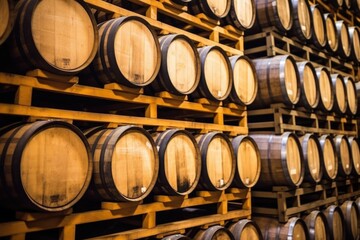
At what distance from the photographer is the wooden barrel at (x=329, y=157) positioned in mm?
5805

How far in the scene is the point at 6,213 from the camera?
8.88ft

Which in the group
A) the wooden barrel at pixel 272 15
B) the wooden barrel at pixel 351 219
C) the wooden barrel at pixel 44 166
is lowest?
the wooden barrel at pixel 351 219

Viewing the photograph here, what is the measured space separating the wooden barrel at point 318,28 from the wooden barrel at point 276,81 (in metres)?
1.39

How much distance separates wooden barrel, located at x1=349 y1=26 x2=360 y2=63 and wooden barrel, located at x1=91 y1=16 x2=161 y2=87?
6.02m

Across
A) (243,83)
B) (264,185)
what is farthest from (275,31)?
(264,185)

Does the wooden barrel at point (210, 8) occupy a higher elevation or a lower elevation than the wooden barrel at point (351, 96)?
higher

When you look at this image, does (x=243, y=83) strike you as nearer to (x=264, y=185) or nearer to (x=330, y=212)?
(x=264, y=185)

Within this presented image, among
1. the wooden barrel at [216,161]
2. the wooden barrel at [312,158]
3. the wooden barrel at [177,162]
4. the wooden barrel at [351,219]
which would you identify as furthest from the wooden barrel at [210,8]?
the wooden barrel at [351,219]

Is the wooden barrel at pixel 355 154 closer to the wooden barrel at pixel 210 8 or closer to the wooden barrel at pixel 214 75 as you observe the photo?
the wooden barrel at pixel 214 75

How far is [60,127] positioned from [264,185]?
3306mm

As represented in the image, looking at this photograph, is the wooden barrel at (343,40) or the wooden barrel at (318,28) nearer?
the wooden barrel at (318,28)

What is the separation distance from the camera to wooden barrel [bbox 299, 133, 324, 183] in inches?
210

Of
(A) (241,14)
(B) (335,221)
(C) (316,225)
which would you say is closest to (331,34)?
(A) (241,14)

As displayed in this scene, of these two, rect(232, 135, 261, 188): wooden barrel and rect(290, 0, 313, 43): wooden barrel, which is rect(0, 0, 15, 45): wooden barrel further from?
rect(290, 0, 313, 43): wooden barrel
